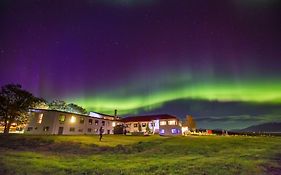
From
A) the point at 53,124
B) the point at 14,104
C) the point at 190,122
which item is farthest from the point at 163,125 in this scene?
the point at 14,104

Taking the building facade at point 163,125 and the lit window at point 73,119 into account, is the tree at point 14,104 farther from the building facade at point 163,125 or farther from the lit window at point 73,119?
the building facade at point 163,125

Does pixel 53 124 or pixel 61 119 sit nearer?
pixel 53 124

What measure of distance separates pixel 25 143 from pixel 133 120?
62.1 m

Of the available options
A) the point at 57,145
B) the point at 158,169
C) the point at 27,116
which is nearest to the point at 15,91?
the point at 27,116

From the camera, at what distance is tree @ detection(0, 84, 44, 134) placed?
6788cm

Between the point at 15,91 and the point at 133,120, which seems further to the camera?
the point at 133,120

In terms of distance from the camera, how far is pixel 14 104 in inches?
2729

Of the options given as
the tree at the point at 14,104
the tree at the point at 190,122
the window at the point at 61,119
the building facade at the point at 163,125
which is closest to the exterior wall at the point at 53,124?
the window at the point at 61,119

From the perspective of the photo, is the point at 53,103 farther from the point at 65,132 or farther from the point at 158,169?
the point at 158,169

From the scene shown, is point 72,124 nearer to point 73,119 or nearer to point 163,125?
point 73,119

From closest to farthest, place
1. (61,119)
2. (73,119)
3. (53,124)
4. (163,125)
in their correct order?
(53,124) → (61,119) → (73,119) → (163,125)

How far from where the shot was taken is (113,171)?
1816 cm

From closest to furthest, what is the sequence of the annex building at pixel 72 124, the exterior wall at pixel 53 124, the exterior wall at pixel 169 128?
1. the exterior wall at pixel 53 124
2. the annex building at pixel 72 124
3. the exterior wall at pixel 169 128

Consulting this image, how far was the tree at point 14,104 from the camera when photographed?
6788cm
